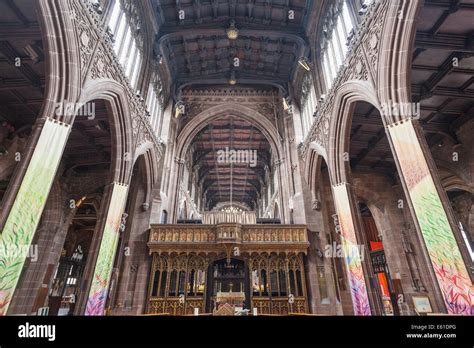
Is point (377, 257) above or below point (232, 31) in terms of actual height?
below

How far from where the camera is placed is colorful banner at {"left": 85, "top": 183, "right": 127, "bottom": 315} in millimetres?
8305

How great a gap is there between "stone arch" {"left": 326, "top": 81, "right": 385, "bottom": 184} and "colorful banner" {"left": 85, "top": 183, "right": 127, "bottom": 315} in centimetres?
835

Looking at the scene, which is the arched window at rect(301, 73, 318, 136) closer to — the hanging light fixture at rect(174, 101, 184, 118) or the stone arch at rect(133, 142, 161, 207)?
the hanging light fixture at rect(174, 101, 184, 118)

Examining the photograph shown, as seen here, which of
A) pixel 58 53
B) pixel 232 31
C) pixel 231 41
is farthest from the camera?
pixel 231 41

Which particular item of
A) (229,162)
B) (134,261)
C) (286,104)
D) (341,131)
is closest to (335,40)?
(341,131)

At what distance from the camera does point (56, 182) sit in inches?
532

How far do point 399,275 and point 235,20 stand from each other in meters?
15.8

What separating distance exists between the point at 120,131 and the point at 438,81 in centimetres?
1154

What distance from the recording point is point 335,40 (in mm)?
11773

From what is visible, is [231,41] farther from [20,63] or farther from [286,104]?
[20,63]

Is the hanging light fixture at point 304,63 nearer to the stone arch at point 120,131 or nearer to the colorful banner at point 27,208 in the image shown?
the stone arch at point 120,131

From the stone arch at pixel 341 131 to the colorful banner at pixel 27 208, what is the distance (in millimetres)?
8930

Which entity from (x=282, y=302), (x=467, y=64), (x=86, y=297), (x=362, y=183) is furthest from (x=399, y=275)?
(x=86, y=297)
